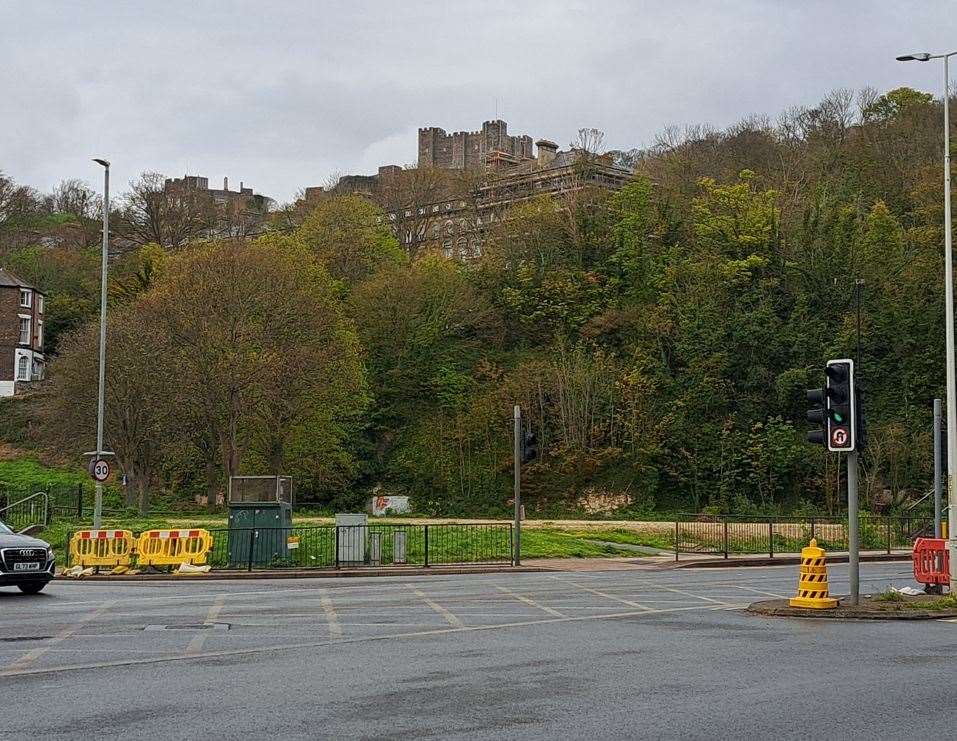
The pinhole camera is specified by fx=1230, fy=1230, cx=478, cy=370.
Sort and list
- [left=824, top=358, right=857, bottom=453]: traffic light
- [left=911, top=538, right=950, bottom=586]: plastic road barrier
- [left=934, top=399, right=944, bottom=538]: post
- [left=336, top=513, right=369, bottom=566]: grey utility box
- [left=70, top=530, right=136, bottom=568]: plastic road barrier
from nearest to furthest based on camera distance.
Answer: [left=824, top=358, right=857, bottom=453]: traffic light → [left=911, top=538, right=950, bottom=586]: plastic road barrier → [left=934, top=399, right=944, bottom=538]: post → [left=70, top=530, right=136, bottom=568]: plastic road barrier → [left=336, top=513, right=369, bottom=566]: grey utility box

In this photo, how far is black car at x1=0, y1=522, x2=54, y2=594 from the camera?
22750mm

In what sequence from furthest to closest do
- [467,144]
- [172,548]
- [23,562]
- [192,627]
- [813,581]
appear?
[467,144] < [172,548] < [23,562] < [813,581] < [192,627]

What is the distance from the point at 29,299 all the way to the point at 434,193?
31.5m

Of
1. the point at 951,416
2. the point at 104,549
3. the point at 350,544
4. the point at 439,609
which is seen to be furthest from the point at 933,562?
the point at 104,549

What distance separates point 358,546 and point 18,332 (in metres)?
67.0

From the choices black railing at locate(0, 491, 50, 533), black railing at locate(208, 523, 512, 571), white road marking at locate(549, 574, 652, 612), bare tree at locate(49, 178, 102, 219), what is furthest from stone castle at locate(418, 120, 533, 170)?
white road marking at locate(549, 574, 652, 612)

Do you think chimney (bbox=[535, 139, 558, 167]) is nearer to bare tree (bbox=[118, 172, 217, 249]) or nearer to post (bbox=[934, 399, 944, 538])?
bare tree (bbox=[118, 172, 217, 249])

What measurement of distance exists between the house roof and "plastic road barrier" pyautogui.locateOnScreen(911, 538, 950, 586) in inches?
3199

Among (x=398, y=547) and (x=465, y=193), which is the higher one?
(x=465, y=193)

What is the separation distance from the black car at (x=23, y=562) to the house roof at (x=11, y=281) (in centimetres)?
7293

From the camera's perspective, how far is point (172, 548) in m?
31.0

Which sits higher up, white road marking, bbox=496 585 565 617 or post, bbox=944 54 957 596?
post, bbox=944 54 957 596

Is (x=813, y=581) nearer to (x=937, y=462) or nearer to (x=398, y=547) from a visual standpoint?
(x=937, y=462)

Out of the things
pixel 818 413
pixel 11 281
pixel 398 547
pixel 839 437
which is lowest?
pixel 398 547
